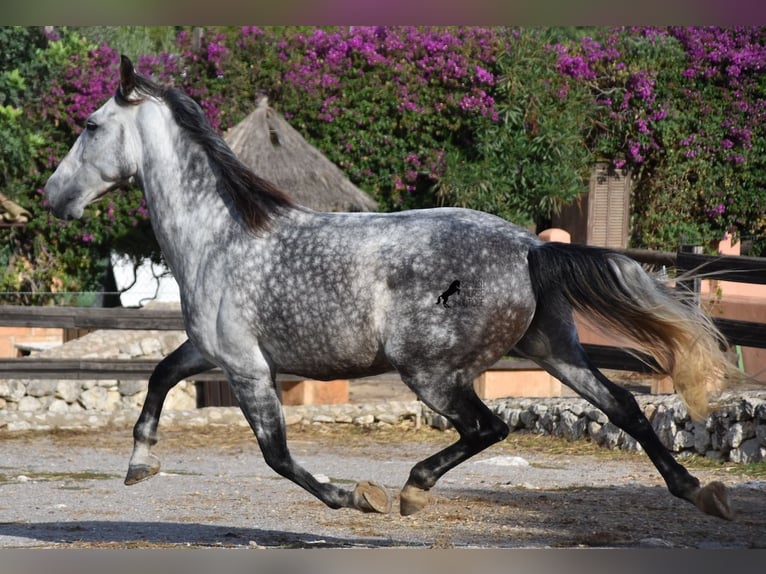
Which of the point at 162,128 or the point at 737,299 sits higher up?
the point at 162,128

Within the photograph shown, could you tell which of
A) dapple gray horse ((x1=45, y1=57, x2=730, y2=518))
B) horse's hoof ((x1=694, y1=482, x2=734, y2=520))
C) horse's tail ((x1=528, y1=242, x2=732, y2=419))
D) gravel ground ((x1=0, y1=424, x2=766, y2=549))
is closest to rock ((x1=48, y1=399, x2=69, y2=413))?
gravel ground ((x1=0, y1=424, x2=766, y2=549))

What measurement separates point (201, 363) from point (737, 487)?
3516mm

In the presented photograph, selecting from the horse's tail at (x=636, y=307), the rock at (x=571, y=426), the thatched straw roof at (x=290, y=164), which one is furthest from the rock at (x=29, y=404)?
the horse's tail at (x=636, y=307)

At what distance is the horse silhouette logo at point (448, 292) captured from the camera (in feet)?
14.9

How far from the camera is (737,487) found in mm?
7004

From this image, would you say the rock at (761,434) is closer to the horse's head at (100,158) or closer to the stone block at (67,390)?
the horse's head at (100,158)

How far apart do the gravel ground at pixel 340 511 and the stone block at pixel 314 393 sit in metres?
0.93

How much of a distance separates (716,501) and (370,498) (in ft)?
4.30

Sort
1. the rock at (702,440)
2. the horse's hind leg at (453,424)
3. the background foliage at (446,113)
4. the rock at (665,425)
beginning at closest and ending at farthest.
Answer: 1. the horse's hind leg at (453,424)
2. the rock at (702,440)
3. the rock at (665,425)
4. the background foliage at (446,113)

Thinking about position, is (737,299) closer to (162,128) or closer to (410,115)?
(410,115)

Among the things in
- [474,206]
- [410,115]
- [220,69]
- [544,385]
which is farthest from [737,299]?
[220,69]

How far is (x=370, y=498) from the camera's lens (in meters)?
4.66

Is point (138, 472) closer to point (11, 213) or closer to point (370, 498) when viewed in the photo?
point (370, 498)

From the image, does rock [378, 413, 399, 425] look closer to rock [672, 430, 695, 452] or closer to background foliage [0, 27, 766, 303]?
rock [672, 430, 695, 452]
